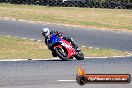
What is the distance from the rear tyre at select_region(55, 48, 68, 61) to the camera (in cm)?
1526

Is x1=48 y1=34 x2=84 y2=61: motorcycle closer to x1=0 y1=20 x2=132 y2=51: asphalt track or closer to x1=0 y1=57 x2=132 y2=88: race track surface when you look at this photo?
x1=0 y1=57 x2=132 y2=88: race track surface

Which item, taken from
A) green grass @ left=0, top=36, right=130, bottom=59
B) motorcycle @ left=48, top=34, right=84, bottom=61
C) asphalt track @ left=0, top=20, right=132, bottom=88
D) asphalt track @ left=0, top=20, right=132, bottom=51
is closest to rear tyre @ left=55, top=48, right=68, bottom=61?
motorcycle @ left=48, top=34, right=84, bottom=61

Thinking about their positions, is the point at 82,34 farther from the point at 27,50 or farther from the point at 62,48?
A: the point at 62,48

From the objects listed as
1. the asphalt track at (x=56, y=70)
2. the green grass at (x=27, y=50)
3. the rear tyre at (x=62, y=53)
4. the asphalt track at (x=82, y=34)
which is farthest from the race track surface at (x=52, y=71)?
the asphalt track at (x=82, y=34)

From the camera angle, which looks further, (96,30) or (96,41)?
(96,30)

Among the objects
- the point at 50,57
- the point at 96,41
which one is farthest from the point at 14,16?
the point at 50,57

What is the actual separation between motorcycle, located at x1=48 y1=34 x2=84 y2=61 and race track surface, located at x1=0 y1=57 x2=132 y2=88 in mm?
372

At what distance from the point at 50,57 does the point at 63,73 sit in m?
4.61

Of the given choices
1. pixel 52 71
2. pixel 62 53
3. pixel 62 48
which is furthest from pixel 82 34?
pixel 52 71

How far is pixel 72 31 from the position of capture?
2814 centimetres

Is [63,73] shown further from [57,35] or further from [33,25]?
[33,25]

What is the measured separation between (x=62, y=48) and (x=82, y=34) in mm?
11244

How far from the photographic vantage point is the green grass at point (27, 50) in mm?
16984

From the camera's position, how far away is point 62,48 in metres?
15.5
